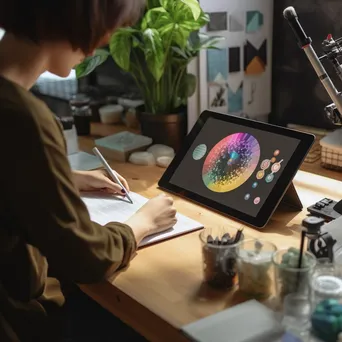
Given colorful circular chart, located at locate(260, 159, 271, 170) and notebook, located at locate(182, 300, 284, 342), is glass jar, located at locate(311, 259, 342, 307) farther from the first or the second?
colorful circular chart, located at locate(260, 159, 271, 170)

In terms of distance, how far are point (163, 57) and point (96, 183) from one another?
445mm

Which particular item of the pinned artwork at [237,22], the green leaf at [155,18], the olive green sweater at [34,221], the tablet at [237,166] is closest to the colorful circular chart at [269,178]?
the tablet at [237,166]

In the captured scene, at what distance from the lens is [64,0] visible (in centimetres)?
85

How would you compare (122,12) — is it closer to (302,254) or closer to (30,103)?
(30,103)

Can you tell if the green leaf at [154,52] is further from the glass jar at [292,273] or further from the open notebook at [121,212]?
the glass jar at [292,273]

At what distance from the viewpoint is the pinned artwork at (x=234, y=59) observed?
1749mm

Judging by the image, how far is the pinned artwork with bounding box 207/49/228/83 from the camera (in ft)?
5.57

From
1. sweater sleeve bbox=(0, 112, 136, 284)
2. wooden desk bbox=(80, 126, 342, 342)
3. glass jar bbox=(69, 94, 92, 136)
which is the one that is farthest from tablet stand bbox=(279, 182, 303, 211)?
glass jar bbox=(69, 94, 92, 136)

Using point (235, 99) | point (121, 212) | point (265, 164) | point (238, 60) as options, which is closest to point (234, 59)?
point (238, 60)

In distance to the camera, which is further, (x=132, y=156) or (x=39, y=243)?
(x=132, y=156)

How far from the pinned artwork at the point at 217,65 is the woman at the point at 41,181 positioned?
75 centimetres

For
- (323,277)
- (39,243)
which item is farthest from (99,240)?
(323,277)

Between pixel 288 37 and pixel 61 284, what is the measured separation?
43.6 inches

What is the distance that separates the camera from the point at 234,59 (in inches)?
69.3
